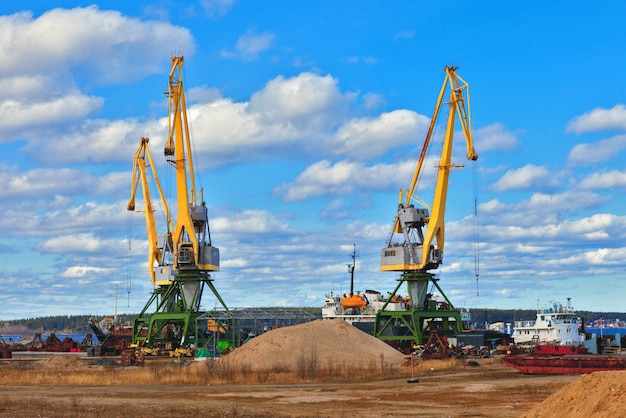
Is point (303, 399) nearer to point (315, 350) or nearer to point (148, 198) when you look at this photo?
point (315, 350)

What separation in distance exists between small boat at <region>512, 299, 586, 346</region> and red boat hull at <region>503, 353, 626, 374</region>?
38.0 meters

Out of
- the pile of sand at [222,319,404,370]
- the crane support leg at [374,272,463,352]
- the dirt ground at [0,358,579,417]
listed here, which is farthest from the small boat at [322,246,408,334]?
the dirt ground at [0,358,579,417]

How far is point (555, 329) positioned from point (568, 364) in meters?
42.7

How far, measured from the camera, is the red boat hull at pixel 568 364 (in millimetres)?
54438

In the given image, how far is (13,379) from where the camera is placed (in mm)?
56469

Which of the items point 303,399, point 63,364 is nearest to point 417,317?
point 63,364

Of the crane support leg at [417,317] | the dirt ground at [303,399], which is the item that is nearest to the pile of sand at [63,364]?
the dirt ground at [303,399]

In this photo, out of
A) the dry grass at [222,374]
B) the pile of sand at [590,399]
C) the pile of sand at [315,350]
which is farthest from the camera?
the pile of sand at [315,350]

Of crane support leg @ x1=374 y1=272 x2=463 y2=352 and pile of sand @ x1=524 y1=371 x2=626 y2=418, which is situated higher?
crane support leg @ x1=374 y1=272 x2=463 y2=352

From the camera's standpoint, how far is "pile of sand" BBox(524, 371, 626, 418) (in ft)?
88.0

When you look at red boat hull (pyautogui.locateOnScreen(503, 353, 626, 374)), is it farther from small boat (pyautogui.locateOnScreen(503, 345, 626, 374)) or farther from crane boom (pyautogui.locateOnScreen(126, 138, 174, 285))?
crane boom (pyautogui.locateOnScreen(126, 138, 174, 285))

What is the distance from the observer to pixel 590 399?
91.0 feet

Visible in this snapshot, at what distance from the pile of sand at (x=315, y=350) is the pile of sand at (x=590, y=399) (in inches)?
1255

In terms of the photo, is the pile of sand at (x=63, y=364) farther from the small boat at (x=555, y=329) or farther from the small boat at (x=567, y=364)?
the small boat at (x=555, y=329)
